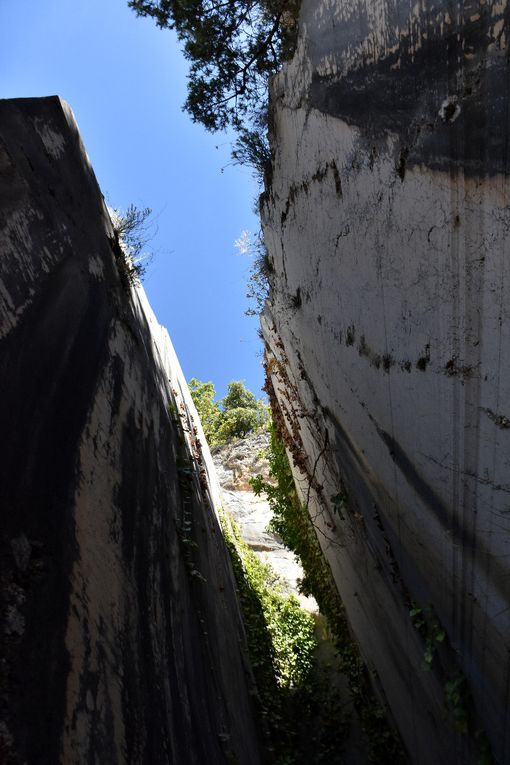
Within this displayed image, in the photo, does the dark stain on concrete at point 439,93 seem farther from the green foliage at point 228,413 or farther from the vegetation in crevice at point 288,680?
the green foliage at point 228,413

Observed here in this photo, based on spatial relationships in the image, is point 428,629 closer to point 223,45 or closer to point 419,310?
point 419,310

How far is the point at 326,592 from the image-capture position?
22.9 feet

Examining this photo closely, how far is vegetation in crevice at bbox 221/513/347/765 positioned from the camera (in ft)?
18.7

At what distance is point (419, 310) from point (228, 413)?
18.5 m

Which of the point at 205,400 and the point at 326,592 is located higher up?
the point at 205,400

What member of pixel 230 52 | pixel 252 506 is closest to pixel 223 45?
pixel 230 52

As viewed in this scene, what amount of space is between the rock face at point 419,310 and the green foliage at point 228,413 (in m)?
13.3

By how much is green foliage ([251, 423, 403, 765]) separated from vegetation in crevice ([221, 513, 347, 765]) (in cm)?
38

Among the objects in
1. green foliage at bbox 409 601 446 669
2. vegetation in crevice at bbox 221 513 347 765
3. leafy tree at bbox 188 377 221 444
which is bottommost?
green foliage at bbox 409 601 446 669

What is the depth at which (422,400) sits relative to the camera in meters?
2.60

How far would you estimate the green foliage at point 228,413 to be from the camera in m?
18.7

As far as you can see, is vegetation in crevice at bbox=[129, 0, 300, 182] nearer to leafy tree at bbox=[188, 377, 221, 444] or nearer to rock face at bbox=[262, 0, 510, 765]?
rock face at bbox=[262, 0, 510, 765]

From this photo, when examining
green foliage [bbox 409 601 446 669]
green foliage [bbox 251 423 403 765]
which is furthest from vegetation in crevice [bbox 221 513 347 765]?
green foliage [bbox 409 601 446 669]

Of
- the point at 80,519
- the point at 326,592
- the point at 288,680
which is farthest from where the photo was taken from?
the point at 326,592
